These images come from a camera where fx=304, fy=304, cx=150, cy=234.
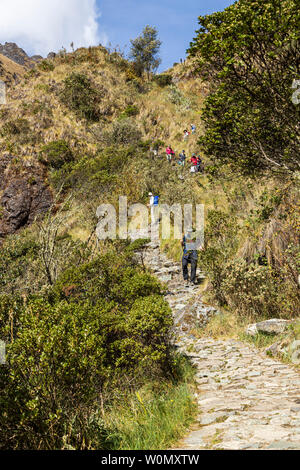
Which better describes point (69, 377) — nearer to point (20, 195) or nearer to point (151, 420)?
point (151, 420)

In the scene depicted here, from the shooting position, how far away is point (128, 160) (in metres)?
17.8

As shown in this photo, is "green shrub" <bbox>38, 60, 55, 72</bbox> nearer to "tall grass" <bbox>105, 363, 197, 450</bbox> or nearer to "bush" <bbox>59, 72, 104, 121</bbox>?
"bush" <bbox>59, 72, 104, 121</bbox>

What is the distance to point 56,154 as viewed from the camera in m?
21.1

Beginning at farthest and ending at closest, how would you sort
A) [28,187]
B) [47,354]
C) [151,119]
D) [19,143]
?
[151,119]
[19,143]
[28,187]
[47,354]

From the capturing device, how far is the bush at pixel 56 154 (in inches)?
834

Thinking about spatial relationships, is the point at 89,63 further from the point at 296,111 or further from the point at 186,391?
the point at 186,391

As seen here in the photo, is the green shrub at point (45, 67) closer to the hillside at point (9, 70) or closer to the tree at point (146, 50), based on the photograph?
the tree at point (146, 50)

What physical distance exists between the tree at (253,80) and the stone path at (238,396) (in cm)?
433

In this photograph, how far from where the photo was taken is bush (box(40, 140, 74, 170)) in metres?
→ 21.2

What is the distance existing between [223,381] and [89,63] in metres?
33.7

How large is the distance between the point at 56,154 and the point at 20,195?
376 cm

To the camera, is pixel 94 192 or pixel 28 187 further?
pixel 28 187

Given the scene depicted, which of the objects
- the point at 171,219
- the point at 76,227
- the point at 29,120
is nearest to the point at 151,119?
the point at 29,120

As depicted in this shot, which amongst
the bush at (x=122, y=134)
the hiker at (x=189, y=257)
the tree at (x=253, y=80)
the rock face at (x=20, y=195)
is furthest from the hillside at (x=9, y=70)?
the hiker at (x=189, y=257)
